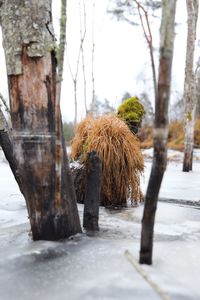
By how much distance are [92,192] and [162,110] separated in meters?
0.91

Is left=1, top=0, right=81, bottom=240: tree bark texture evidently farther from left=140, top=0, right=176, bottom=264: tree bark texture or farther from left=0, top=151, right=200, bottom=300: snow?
left=140, top=0, right=176, bottom=264: tree bark texture

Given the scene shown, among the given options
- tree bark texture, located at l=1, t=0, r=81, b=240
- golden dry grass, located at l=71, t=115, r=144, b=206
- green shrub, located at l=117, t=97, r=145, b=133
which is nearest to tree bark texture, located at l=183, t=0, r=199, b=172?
green shrub, located at l=117, t=97, r=145, b=133

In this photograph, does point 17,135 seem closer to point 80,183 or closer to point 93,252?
point 93,252

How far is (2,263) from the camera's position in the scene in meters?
1.50

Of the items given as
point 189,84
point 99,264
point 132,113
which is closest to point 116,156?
point 132,113

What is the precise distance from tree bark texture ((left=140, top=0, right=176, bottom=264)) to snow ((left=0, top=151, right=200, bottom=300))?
0.20 meters

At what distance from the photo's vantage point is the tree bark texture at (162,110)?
1.19 m

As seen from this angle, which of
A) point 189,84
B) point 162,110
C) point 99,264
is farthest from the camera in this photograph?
point 189,84

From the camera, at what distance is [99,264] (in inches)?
56.7

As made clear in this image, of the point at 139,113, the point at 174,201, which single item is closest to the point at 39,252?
the point at 174,201

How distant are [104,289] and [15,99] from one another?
2.99ft

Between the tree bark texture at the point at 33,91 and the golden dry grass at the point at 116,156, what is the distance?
1303mm

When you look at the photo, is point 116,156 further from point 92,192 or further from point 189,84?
point 189,84

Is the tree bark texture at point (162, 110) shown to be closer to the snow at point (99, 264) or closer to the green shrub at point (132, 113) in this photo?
the snow at point (99, 264)
